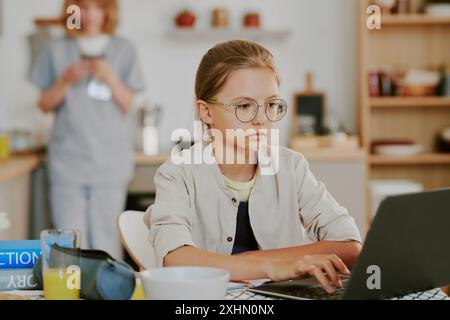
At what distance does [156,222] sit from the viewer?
1110 millimetres

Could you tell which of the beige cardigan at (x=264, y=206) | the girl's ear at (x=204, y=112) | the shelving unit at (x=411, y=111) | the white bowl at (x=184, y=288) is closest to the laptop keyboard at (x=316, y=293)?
the white bowl at (x=184, y=288)

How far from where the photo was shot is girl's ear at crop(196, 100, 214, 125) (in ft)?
3.95

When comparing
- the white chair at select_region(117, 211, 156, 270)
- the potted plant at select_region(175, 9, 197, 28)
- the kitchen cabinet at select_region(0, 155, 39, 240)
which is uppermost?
the potted plant at select_region(175, 9, 197, 28)

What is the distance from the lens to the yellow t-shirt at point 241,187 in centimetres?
122

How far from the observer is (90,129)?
285 cm

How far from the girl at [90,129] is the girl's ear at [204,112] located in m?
1.61

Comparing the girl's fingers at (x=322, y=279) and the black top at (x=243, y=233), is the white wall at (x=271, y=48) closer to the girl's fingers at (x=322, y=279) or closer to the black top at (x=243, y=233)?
the black top at (x=243, y=233)

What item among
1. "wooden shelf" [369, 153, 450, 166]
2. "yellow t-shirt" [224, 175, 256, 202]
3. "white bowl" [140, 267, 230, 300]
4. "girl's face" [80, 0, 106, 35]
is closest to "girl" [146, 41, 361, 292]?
"yellow t-shirt" [224, 175, 256, 202]

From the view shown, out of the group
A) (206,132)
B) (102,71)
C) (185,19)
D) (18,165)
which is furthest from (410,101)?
(206,132)

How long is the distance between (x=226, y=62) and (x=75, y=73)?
1.65m

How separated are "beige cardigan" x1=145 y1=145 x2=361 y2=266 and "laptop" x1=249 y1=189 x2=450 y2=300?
24cm

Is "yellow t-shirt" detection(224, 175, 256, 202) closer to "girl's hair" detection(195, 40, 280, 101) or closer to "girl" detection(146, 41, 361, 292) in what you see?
"girl" detection(146, 41, 361, 292)
